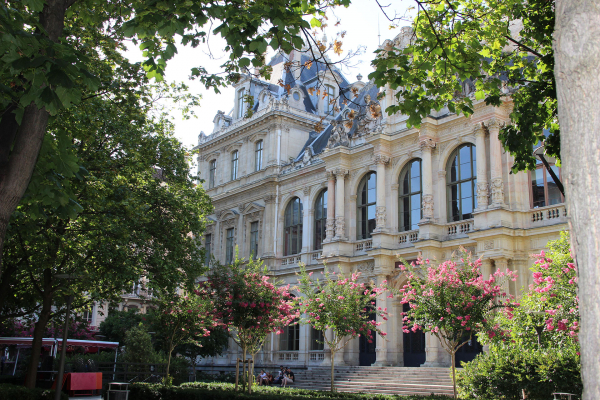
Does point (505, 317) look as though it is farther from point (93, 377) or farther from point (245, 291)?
point (93, 377)

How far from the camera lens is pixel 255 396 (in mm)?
16906

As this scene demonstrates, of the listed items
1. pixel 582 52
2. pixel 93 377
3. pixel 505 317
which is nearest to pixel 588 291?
pixel 582 52

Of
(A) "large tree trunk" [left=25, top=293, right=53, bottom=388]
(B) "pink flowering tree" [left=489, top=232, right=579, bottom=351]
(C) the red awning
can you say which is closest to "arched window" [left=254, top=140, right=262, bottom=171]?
(C) the red awning

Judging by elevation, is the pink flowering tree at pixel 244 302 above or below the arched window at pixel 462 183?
below

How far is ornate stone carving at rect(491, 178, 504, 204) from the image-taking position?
2430 centimetres

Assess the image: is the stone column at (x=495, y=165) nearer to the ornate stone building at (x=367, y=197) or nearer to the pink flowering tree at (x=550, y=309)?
the ornate stone building at (x=367, y=197)

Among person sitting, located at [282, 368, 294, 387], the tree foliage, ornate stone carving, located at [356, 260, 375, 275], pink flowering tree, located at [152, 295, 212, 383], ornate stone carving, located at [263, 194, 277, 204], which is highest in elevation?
ornate stone carving, located at [263, 194, 277, 204]

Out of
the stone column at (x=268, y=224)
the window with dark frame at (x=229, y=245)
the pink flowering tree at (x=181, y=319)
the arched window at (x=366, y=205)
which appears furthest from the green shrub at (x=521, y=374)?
the window with dark frame at (x=229, y=245)

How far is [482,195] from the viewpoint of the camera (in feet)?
82.1

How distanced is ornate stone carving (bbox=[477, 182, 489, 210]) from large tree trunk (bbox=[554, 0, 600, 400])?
73.1 ft

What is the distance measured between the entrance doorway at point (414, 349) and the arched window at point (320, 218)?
27.9 feet

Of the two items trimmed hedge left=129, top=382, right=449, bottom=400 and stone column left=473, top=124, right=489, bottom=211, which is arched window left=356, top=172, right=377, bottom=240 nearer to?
stone column left=473, top=124, right=489, bottom=211

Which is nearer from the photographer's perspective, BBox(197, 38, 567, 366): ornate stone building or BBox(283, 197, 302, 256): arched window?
BBox(197, 38, 567, 366): ornate stone building

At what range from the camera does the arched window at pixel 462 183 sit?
26641 millimetres
